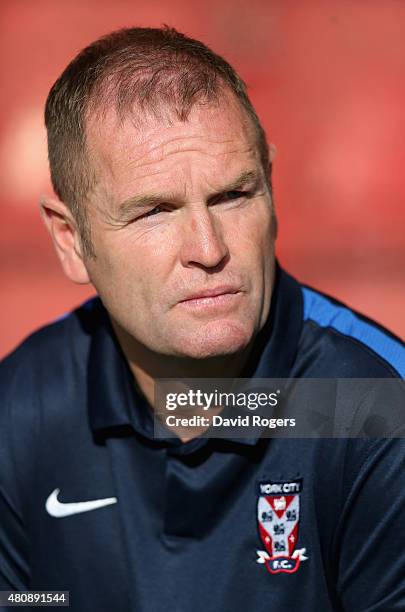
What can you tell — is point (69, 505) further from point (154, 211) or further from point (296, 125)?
point (296, 125)

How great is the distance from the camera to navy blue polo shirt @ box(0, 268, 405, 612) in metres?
1.99

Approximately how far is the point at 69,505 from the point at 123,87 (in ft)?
3.20

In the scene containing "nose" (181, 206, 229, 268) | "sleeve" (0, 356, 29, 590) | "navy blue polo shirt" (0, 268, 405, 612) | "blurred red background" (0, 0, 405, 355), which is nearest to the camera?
"nose" (181, 206, 229, 268)

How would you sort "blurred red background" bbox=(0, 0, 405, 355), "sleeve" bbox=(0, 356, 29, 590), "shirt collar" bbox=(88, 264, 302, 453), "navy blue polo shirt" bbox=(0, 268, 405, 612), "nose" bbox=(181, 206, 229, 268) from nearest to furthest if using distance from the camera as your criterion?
"nose" bbox=(181, 206, 229, 268)
"navy blue polo shirt" bbox=(0, 268, 405, 612)
"shirt collar" bbox=(88, 264, 302, 453)
"sleeve" bbox=(0, 356, 29, 590)
"blurred red background" bbox=(0, 0, 405, 355)

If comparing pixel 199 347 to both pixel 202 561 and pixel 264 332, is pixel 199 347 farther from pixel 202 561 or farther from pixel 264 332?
pixel 202 561

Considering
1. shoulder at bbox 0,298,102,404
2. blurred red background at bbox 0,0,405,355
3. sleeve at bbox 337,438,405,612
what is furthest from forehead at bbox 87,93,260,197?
blurred red background at bbox 0,0,405,355

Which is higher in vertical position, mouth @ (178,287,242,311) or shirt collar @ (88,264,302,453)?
mouth @ (178,287,242,311)

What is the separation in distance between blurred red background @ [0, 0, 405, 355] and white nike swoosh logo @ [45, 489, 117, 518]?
201cm

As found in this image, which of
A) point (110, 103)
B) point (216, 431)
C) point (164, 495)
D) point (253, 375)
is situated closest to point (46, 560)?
point (164, 495)

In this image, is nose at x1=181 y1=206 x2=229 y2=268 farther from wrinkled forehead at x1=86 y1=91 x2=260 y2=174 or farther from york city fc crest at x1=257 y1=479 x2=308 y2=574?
york city fc crest at x1=257 y1=479 x2=308 y2=574

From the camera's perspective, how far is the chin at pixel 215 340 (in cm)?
188

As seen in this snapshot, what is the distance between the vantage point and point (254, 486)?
2.05 meters

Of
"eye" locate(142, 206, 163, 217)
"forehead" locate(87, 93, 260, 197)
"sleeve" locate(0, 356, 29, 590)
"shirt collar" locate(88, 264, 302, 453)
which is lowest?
"sleeve" locate(0, 356, 29, 590)

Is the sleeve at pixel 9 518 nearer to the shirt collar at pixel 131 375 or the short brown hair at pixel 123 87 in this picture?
the shirt collar at pixel 131 375
